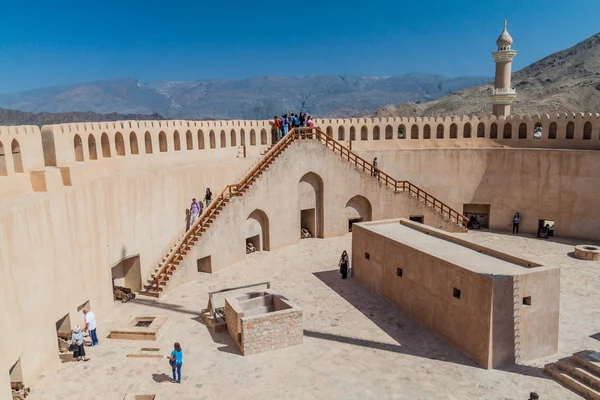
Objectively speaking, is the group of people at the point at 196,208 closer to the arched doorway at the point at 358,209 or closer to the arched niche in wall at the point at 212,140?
the arched niche in wall at the point at 212,140

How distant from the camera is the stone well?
19.4m

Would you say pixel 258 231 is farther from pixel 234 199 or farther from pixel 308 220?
pixel 308 220

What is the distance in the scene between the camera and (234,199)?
19.4m

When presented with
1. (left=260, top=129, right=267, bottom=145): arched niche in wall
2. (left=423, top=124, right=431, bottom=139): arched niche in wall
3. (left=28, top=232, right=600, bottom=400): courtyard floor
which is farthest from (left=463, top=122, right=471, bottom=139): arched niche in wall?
(left=28, top=232, right=600, bottom=400): courtyard floor

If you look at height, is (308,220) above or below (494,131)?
below

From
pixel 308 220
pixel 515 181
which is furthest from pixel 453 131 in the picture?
pixel 308 220

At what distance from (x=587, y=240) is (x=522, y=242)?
3220mm

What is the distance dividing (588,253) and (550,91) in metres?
62.8

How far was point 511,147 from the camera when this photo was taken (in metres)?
25.3

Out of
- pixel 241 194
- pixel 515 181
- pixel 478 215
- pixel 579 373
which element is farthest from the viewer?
pixel 478 215

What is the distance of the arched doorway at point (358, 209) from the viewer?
78.6 feet

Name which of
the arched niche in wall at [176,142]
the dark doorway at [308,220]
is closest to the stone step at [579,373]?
the dark doorway at [308,220]

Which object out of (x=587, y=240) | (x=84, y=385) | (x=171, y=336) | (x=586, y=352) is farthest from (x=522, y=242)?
(x=84, y=385)

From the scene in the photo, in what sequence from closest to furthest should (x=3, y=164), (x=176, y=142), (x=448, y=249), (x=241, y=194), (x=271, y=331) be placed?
(x=3, y=164)
(x=271, y=331)
(x=448, y=249)
(x=241, y=194)
(x=176, y=142)
